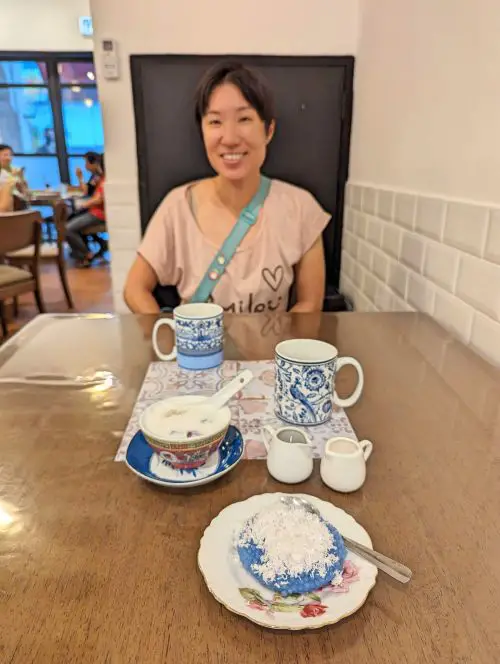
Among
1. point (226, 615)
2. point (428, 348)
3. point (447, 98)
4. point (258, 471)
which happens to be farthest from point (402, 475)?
point (447, 98)

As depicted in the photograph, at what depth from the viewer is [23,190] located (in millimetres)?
5199

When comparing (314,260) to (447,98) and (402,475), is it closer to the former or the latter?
(447,98)

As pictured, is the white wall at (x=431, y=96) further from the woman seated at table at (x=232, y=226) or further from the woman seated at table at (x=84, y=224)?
the woman seated at table at (x=84, y=224)

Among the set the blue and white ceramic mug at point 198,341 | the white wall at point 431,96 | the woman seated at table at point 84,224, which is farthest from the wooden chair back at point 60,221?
the blue and white ceramic mug at point 198,341

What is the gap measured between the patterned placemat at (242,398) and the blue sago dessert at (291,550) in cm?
16

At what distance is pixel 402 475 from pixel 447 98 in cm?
81

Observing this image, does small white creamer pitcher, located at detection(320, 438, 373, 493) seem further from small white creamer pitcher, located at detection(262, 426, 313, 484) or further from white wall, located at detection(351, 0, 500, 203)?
white wall, located at detection(351, 0, 500, 203)

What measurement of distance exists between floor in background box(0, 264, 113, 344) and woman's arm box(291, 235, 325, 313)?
241cm

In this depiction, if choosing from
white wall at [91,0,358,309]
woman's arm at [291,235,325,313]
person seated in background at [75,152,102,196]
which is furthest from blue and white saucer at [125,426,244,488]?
person seated in background at [75,152,102,196]

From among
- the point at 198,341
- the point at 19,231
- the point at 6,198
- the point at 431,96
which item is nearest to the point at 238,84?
the point at 431,96

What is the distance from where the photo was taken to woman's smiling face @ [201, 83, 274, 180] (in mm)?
1290

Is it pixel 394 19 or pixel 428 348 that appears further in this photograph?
pixel 394 19

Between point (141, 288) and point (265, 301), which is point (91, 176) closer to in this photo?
point (141, 288)

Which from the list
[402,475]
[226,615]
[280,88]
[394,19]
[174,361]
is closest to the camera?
[226,615]
